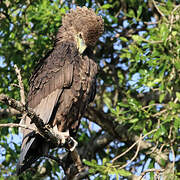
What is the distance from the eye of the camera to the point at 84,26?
5.25 m

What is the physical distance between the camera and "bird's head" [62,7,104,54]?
5191 mm

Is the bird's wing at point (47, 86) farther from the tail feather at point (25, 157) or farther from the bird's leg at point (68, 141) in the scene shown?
the bird's leg at point (68, 141)

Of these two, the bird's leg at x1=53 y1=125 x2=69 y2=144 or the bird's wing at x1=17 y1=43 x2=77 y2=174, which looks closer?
the bird's leg at x1=53 y1=125 x2=69 y2=144

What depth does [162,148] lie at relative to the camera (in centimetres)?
598

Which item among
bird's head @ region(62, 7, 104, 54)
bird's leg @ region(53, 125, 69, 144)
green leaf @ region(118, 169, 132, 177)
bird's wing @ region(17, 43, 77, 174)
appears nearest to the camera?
bird's leg @ region(53, 125, 69, 144)

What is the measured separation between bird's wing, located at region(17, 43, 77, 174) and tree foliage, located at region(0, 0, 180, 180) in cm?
40

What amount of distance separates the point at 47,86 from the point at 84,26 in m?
0.94

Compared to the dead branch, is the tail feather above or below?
below

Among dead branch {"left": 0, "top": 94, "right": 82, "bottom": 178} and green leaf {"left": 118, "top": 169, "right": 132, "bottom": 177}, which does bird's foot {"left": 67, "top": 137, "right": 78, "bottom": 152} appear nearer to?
dead branch {"left": 0, "top": 94, "right": 82, "bottom": 178}

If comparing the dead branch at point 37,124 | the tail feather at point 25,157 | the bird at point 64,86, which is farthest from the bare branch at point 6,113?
the dead branch at point 37,124

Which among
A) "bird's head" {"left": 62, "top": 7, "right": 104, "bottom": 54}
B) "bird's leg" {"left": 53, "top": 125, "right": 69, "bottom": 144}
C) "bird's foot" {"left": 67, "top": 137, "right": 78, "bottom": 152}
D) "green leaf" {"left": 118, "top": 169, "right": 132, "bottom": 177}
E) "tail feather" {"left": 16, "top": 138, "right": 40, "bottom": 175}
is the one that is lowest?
"green leaf" {"left": 118, "top": 169, "right": 132, "bottom": 177}

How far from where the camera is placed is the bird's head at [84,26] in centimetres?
519

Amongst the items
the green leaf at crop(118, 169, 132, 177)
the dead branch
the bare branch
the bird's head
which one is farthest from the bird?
the bare branch

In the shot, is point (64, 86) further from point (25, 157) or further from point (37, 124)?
point (37, 124)
